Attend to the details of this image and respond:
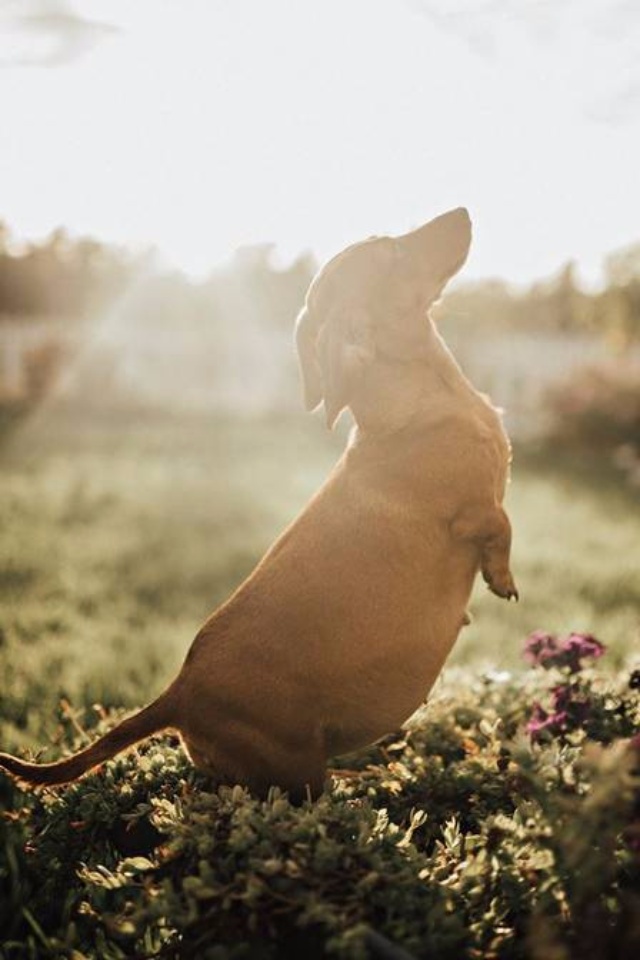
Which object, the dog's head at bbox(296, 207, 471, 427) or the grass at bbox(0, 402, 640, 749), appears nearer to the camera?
the dog's head at bbox(296, 207, 471, 427)

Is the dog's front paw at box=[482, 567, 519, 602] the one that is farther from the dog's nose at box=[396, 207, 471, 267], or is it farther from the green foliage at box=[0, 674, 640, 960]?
the dog's nose at box=[396, 207, 471, 267]

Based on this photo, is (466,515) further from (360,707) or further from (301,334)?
(301,334)

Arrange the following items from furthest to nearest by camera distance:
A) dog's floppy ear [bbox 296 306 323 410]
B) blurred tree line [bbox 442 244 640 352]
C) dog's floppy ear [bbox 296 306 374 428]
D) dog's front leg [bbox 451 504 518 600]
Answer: blurred tree line [bbox 442 244 640 352] < dog's floppy ear [bbox 296 306 323 410] < dog's floppy ear [bbox 296 306 374 428] < dog's front leg [bbox 451 504 518 600]

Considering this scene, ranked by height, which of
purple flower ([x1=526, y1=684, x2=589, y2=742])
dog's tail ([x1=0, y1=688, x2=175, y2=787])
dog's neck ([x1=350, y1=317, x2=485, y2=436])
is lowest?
dog's tail ([x1=0, y1=688, x2=175, y2=787])

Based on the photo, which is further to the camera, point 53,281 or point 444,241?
point 53,281

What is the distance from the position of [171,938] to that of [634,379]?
1228 cm

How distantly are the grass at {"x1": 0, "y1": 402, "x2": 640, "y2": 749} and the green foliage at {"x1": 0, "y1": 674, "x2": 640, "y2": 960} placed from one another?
1147mm

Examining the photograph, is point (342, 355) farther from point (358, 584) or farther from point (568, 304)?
point (568, 304)

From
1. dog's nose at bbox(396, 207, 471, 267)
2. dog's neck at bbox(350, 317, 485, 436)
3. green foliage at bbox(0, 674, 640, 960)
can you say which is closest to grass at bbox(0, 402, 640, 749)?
green foliage at bbox(0, 674, 640, 960)

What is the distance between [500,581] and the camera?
2.91 meters

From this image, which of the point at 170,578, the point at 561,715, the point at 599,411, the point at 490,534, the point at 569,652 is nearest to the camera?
the point at 490,534

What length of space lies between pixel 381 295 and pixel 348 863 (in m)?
1.83

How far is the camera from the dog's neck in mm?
3014

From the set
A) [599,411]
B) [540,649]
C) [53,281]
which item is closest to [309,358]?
[540,649]
